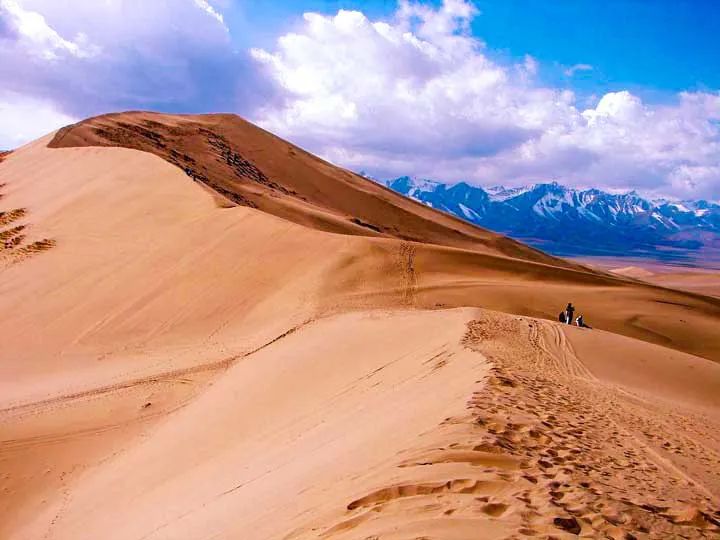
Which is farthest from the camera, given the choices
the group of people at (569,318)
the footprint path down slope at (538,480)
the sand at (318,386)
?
the group of people at (569,318)

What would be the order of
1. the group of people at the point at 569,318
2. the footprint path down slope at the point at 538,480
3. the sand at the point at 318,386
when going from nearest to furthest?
1. the footprint path down slope at the point at 538,480
2. the sand at the point at 318,386
3. the group of people at the point at 569,318

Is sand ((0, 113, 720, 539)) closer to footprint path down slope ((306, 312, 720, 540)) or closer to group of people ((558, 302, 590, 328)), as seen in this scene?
footprint path down slope ((306, 312, 720, 540))

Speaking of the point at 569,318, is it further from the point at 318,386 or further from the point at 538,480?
the point at 538,480

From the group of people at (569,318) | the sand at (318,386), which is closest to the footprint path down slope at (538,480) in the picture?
the sand at (318,386)

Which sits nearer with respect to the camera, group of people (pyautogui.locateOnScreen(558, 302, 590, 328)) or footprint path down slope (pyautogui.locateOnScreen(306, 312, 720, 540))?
footprint path down slope (pyautogui.locateOnScreen(306, 312, 720, 540))

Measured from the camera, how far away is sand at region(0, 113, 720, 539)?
4.44 meters

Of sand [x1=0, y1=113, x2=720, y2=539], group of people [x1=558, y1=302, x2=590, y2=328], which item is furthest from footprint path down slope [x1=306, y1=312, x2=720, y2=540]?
group of people [x1=558, y1=302, x2=590, y2=328]

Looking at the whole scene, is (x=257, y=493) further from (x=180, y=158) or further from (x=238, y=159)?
(x=238, y=159)

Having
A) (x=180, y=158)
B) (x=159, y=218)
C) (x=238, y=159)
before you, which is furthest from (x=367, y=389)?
(x=238, y=159)

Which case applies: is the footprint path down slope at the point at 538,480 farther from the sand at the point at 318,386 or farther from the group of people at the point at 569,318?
the group of people at the point at 569,318

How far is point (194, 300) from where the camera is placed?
15.3 m

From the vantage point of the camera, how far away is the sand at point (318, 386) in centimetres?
444

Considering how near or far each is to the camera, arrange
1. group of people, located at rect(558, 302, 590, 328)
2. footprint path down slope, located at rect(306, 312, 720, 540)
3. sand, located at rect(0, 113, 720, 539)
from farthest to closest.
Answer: group of people, located at rect(558, 302, 590, 328) < sand, located at rect(0, 113, 720, 539) < footprint path down slope, located at rect(306, 312, 720, 540)

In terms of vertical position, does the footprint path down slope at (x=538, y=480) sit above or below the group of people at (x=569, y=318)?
below
